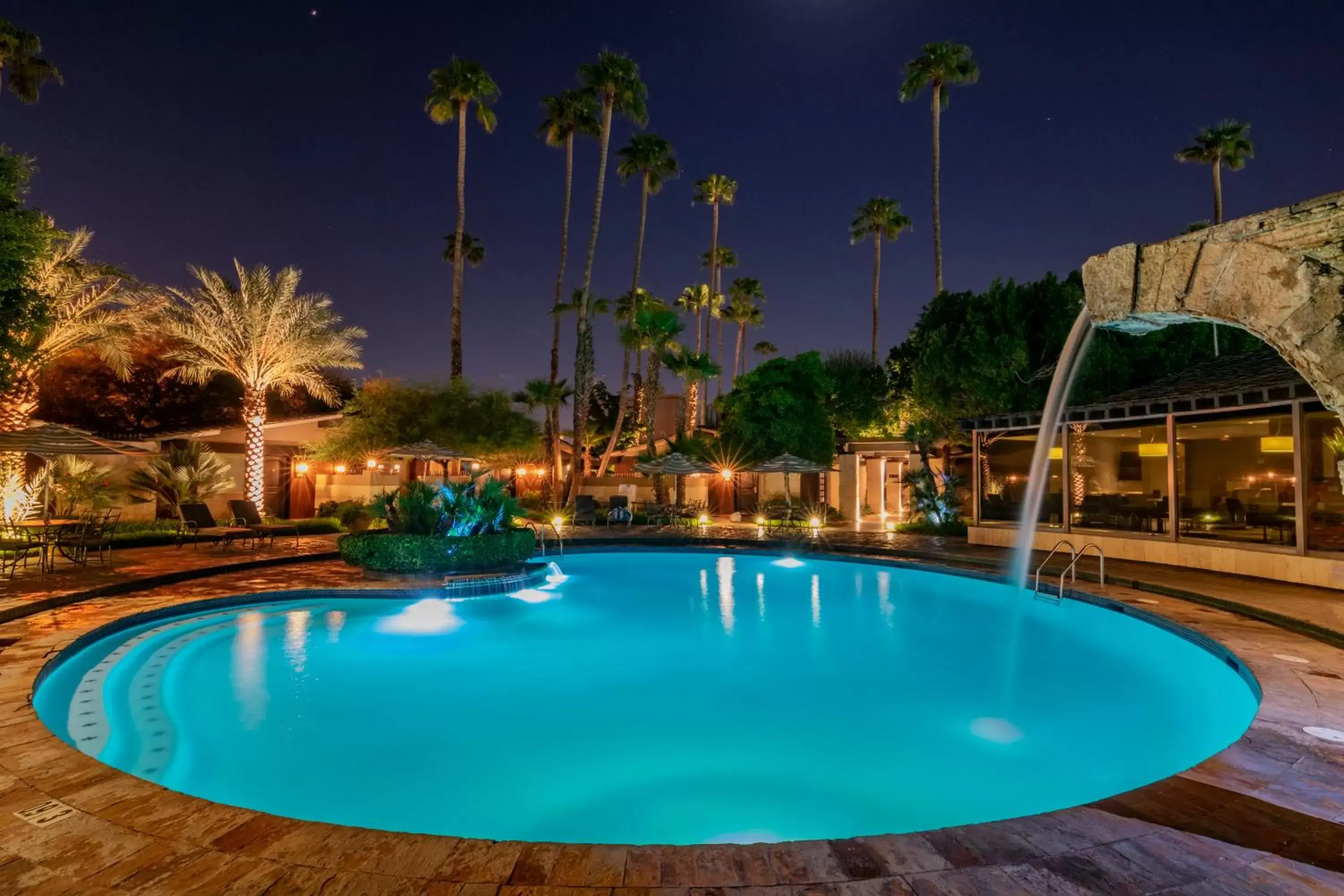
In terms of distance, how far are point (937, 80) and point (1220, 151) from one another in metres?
12.9

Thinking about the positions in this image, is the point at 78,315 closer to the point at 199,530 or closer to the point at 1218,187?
the point at 199,530

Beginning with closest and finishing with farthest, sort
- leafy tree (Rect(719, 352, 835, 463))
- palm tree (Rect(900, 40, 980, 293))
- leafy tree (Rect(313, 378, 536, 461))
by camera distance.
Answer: leafy tree (Rect(313, 378, 536, 461)) → leafy tree (Rect(719, 352, 835, 463)) → palm tree (Rect(900, 40, 980, 293))

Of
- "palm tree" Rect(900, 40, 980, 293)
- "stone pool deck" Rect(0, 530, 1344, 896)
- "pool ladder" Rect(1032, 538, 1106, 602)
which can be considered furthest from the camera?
"palm tree" Rect(900, 40, 980, 293)

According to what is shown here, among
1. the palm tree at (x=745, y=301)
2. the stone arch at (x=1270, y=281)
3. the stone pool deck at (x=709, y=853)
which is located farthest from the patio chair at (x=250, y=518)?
the palm tree at (x=745, y=301)

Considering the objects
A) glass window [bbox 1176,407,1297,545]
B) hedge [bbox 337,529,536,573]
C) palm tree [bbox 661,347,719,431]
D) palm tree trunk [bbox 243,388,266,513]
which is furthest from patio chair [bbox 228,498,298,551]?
glass window [bbox 1176,407,1297,545]

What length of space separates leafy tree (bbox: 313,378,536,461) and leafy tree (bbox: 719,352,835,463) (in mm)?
9284

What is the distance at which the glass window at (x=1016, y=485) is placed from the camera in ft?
56.1

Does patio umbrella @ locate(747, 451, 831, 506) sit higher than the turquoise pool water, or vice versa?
patio umbrella @ locate(747, 451, 831, 506)

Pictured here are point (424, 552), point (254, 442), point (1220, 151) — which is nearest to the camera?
point (424, 552)

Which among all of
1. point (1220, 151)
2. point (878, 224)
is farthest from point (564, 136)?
point (1220, 151)

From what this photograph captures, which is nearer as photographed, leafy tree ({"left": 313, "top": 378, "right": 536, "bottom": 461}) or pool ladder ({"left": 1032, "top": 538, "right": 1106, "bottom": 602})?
pool ladder ({"left": 1032, "top": 538, "right": 1106, "bottom": 602})

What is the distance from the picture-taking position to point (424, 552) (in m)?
11.7

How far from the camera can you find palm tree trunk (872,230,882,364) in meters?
39.5

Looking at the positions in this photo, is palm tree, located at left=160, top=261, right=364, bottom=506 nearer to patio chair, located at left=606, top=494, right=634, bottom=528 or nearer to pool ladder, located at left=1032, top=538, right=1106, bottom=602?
patio chair, located at left=606, top=494, right=634, bottom=528
